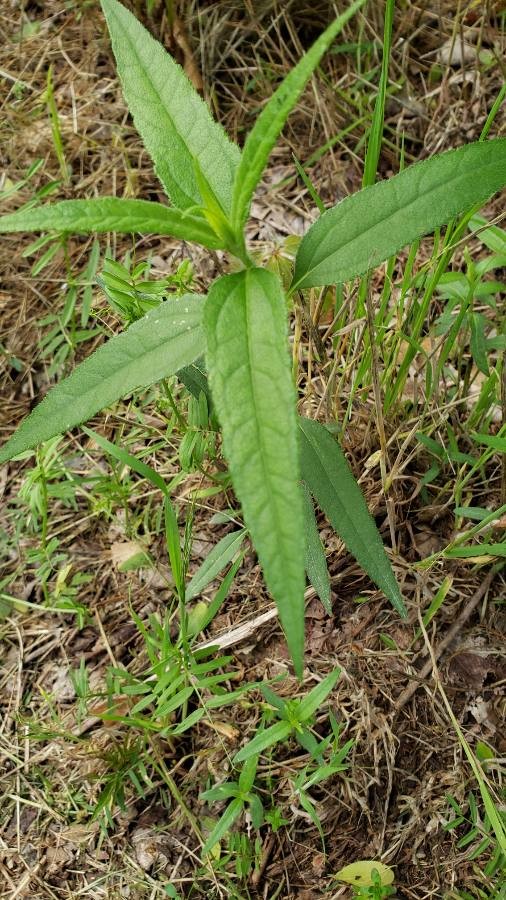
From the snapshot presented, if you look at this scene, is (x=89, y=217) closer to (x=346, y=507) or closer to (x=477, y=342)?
(x=346, y=507)

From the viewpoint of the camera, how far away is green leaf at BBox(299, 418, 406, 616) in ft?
4.99

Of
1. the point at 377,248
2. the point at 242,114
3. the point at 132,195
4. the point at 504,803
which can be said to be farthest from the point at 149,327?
the point at 242,114

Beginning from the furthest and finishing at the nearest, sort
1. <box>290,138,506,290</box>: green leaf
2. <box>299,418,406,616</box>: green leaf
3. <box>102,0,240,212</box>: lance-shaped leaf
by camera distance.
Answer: <box>299,418,406,616</box>: green leaf → <box>102,0,240,212</box>: lance-shaped leaf → <box>290,138,506,290</box>: green leaf

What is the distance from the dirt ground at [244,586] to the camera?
1819 mm

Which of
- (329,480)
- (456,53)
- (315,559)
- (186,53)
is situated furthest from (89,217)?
(456,53)

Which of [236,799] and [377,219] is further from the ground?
[377,219]

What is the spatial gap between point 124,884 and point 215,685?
0.54 m

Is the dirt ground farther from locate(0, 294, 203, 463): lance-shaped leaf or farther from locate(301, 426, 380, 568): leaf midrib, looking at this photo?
locate(0, 294, 203, 463): lance-shaped leaf

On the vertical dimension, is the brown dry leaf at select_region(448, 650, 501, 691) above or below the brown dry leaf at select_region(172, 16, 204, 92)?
below

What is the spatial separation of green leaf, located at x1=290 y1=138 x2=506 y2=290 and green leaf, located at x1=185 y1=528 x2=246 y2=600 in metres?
0.74

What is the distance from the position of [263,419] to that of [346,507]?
52cm

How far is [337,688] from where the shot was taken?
1919 millimetres

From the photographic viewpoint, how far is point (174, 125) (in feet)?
4.56

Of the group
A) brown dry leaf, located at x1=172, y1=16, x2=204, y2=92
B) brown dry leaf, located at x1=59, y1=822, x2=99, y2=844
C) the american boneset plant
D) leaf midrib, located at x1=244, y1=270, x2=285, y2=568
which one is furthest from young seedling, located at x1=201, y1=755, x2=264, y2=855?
brown dry leaf, located at x1=172, y1=16, x2=204, y2=92
